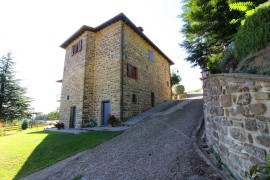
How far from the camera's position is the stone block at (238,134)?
99.4 inches

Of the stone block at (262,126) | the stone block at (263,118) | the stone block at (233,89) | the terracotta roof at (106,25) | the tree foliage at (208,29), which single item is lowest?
the stone block at (262,126)

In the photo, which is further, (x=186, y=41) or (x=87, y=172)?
(x=186, y=41)

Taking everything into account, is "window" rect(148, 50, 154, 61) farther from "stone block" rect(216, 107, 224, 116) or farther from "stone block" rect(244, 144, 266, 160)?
"stone block" rect(244, 144, 266, 160)

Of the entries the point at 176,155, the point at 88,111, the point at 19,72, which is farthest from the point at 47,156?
the point at 19,72

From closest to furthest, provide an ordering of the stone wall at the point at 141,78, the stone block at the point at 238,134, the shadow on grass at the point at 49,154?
the stone block at the point at 238,134 < the shadow on grass at the point at 49,154 < the stone wall at the point at 141,78

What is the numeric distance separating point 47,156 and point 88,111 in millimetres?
5927

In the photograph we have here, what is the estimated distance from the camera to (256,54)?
11.7 ft

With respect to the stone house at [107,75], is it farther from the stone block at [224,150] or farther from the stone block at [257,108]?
the stone block at [257,108]

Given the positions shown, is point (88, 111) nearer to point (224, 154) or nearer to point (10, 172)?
point (10, 172)

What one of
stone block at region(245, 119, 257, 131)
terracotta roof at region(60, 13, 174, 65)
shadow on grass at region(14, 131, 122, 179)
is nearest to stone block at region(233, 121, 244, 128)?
stone block at region(245, 119, 257, 131)

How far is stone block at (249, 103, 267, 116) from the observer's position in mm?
2145

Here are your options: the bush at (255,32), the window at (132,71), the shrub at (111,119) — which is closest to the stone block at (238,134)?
the bush at (255,32)

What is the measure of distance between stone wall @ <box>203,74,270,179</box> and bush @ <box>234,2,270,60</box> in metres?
1.31

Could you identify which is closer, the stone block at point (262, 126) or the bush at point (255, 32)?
the stone block at point (262, 126)
